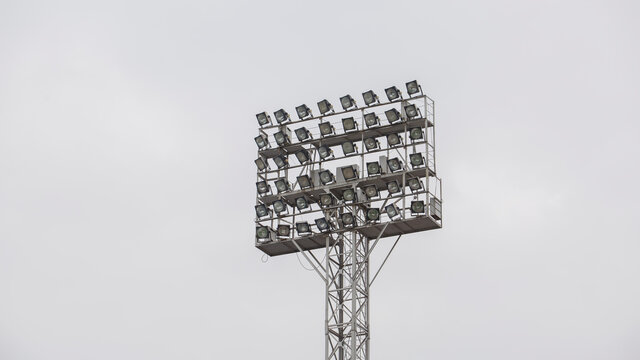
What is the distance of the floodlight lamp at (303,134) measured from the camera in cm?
7994

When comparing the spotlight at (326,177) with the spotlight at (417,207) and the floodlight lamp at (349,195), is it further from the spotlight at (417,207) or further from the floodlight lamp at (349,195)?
the spotlight at (417,207)

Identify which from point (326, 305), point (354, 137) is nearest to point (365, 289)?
point (326, 305)

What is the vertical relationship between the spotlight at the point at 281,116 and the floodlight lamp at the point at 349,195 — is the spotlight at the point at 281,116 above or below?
above

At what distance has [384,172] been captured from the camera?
7738 centimetres

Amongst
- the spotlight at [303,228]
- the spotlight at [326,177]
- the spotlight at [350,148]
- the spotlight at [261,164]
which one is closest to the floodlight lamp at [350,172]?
the spotlight at [326,177]

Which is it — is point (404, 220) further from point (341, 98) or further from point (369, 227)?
point (341, 98)

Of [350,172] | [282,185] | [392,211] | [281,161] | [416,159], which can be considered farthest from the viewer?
[281,161]

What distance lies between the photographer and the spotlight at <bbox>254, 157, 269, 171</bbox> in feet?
265

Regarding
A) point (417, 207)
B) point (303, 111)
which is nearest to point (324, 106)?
point (303, 111)

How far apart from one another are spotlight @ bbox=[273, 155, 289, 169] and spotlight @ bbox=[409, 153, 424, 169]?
632 cm

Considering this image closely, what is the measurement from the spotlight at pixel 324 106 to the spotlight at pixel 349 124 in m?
1.21

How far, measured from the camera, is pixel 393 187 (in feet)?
252

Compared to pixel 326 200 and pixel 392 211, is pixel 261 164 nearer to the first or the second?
pixel 326 200

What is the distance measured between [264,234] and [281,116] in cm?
575
